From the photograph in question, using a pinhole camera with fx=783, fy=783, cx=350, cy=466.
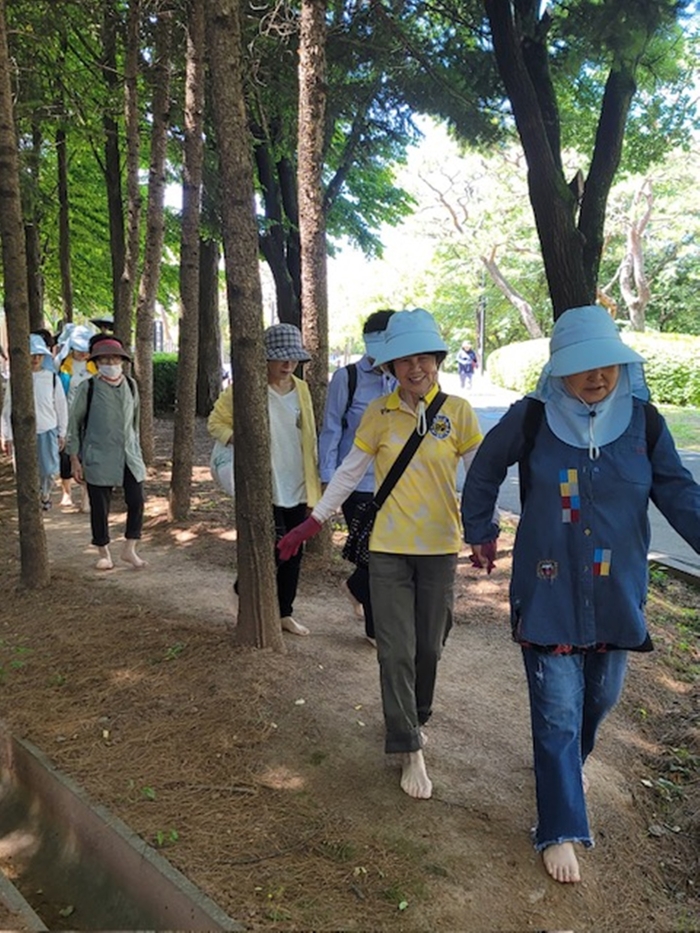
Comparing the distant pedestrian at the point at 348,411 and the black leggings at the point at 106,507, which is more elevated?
the distant pedestrian at the point at 348,411

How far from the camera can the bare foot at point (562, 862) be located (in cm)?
267

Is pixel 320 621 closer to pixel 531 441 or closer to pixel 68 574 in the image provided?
pixel 68 574

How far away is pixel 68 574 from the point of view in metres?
6.12

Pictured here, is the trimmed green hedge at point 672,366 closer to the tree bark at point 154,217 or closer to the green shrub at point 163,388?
the green shrub at point 163,388

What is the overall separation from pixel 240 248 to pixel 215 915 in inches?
117

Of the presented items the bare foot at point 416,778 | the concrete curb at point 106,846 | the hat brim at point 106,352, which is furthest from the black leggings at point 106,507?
the bare foot at point 416,778

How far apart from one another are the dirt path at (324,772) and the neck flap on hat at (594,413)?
4.93 ft

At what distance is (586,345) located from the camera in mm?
2650

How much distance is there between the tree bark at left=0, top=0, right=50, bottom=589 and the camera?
17.2 ft

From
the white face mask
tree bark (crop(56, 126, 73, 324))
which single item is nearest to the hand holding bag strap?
the white face mask

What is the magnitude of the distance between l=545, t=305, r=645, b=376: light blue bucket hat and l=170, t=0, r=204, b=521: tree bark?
534 centimetres

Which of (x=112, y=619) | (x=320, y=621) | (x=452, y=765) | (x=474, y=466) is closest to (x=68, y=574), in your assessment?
(x=112, y=619)

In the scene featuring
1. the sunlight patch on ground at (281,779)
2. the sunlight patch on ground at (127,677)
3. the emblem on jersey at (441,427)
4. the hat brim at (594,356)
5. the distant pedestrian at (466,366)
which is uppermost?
the distant pedestrian at (466,366)

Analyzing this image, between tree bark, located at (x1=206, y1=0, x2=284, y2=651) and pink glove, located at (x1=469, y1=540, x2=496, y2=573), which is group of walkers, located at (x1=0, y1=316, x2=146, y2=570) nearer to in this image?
tree bark, located at (x1=206, y1=0, x2=284, y2=651)
